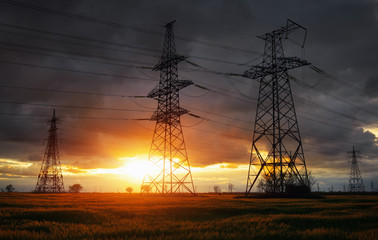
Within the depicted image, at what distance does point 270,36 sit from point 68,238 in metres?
48.0

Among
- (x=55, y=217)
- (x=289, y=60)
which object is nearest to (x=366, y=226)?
(x=55, y=217)

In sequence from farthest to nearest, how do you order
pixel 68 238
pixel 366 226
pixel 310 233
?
pixel 366 226 → pixel 310 233 → pixel 68 238

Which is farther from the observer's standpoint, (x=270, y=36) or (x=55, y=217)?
(x=270, y=36)

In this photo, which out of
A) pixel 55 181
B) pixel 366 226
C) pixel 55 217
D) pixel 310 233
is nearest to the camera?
pixel 310 233

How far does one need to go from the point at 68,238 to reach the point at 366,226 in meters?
13.8

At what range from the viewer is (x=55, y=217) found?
19828 mm

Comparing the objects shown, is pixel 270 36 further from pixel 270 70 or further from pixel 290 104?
pixel 290 104

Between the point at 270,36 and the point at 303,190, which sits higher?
the point at 270,36

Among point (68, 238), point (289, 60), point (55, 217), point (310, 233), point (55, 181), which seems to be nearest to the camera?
point (68, 238)

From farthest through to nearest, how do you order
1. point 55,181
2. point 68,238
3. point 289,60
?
1. point 55,181
2. point 289,60
3. point 68,238

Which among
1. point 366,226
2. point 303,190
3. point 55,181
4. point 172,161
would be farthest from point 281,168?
point 55,181

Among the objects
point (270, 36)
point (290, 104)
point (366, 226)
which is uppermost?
point (270, 36)

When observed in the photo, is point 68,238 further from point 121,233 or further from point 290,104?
point 290,104

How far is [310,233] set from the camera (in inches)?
501
